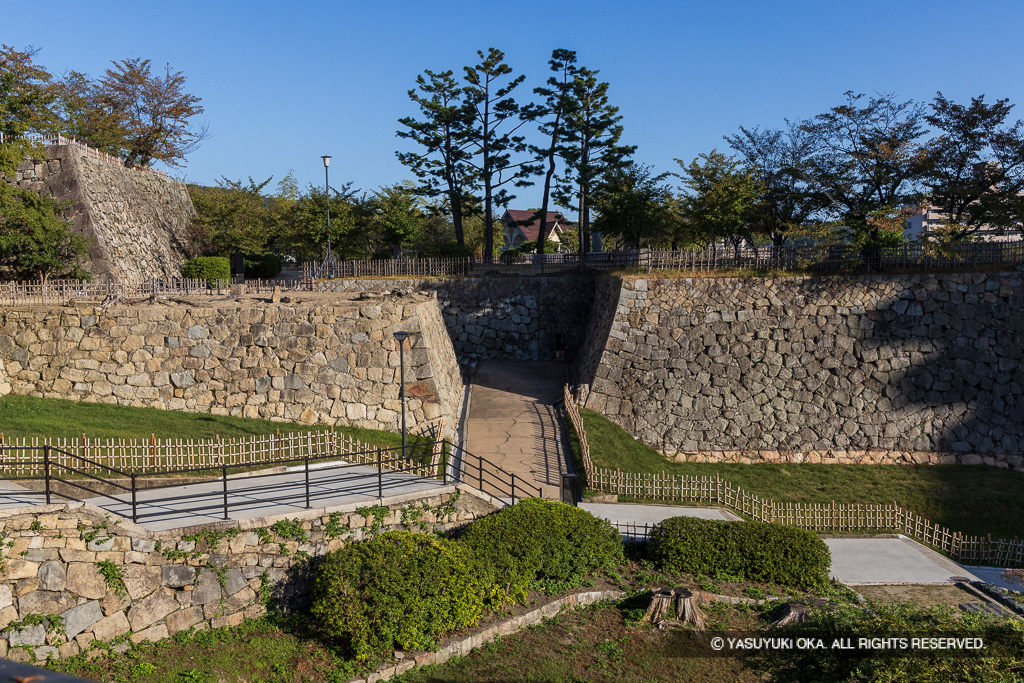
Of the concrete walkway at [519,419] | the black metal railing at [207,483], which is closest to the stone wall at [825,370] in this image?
the concrete walkway at [519,419]

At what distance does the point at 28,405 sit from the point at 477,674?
49.3 ft

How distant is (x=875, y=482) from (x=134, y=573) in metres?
20.0

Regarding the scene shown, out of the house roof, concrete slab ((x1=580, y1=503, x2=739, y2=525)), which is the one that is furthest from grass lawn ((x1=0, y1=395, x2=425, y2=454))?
the house roof

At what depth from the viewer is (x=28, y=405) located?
18.6 meters

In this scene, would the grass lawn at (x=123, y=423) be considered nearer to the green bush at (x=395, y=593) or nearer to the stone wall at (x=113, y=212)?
the green bush at (x=395, y=593)

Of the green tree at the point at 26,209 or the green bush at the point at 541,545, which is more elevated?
the green tree at the point at 26,209

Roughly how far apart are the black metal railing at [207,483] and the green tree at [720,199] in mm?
20252

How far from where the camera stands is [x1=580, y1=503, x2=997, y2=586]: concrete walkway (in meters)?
14.1

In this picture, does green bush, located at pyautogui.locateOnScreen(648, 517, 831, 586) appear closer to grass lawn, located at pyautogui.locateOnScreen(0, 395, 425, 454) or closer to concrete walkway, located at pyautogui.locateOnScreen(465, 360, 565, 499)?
concrete walkway, located at pyautogui.locateOnScreen(465, 360, 565, 499)

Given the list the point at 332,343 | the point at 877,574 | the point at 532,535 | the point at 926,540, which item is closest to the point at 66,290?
the point at 332,343

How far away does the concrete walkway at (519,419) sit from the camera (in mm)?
19516

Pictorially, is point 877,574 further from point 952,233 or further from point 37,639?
point 952,233

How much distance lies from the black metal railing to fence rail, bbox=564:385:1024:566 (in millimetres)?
4746

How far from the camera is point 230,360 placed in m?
20.5
